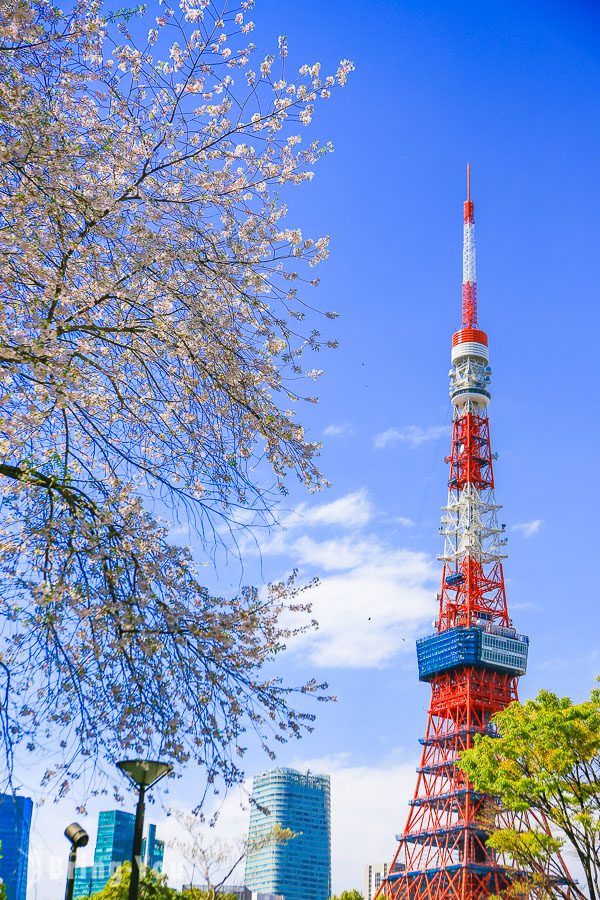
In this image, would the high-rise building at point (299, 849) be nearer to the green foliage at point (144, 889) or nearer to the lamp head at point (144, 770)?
the green foliage at point (144, 889)

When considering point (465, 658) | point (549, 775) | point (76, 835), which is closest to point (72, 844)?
point (76, 835)

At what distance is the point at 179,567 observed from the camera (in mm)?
6809

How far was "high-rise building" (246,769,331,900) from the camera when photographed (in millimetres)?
142000

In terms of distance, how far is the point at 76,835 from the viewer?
9.68 metres

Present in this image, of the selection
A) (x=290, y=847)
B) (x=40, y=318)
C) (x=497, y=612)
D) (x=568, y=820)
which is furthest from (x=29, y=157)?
(x=290, y=847)

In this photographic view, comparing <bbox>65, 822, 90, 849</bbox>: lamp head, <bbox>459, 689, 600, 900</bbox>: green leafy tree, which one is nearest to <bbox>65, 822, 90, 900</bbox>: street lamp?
<bbox>65, 822, 90, 849</bbox>: lamp head

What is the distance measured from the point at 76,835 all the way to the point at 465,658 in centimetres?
5133

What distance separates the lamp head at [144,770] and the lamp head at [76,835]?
2.84 meters

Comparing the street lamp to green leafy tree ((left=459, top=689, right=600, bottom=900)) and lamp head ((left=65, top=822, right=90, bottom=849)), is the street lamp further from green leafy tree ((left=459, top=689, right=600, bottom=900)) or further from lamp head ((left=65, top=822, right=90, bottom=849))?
green leafy tree ((left=459, top=689, right=600, bottom=900))

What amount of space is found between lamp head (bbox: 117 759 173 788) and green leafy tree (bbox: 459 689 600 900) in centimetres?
1445

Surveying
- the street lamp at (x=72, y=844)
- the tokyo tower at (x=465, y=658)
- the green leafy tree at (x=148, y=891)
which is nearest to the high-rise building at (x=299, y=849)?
the tokyo tower at (x=465, y=658)

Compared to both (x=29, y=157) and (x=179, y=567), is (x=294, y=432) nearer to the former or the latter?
(x=179, y=567)

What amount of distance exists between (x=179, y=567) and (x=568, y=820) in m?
16.0

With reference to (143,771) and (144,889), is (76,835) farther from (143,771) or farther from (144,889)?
(144,889)
